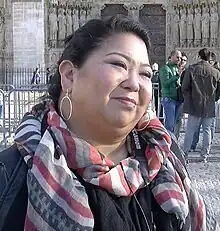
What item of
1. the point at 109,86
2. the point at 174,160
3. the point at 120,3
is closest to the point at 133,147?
the point at 174,160

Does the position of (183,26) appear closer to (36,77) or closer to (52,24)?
(52,24)

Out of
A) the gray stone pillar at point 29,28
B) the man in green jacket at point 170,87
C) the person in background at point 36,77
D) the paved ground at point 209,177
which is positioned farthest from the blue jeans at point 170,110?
the gray stone pillar at point 29,28

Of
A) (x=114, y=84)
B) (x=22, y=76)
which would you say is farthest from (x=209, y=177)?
(x=22, y=76)

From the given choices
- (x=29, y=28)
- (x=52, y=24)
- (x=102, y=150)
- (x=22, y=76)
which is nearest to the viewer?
(x=102, y=150)

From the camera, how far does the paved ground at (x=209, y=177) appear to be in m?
5.83

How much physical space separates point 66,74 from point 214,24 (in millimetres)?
24800

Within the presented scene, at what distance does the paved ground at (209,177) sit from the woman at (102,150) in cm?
345

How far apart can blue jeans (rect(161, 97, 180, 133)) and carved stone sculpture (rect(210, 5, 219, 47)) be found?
685 inches

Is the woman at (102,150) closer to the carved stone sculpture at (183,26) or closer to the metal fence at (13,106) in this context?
the metal fence at (13,106)

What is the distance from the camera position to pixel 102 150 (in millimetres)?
1869

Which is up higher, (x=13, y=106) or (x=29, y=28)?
(x=29, y=28)

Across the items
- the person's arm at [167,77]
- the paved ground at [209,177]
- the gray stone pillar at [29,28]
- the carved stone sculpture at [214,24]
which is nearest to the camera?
the paved ground at [209,177]

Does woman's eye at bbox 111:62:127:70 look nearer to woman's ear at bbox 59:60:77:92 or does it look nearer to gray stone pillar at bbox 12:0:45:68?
woman's ear at bbox 59:60:77:92

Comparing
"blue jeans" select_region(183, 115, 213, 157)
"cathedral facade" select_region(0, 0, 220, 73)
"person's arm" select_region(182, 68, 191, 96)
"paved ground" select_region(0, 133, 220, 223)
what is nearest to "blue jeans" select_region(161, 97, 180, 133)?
"paved ground" select_region(0, 133, 220, 223)
